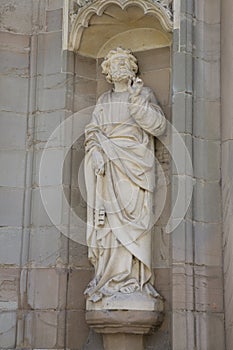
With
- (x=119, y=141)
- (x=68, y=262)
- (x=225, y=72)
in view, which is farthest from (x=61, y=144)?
(x=225, y=72)

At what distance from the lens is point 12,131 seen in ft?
24.5

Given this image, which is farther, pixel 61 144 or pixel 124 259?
pixel 61 144

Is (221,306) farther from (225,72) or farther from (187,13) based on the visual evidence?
(187,13)

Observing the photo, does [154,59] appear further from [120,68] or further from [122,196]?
[122,196]

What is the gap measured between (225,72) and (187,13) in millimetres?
593

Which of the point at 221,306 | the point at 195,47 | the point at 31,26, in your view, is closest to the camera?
the point at 221,306

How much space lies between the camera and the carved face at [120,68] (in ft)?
23.8

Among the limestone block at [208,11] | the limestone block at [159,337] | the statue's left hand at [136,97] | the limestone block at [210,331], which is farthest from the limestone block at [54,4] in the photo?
the limestone block at [210,331]

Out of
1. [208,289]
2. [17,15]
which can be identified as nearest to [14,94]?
[17,15]

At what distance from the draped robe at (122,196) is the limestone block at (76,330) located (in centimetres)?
28

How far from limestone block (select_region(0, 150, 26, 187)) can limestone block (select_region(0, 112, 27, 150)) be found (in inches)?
2.5

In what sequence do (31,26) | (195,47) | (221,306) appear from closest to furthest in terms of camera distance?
(221,306)
(195,47)
(31,26)

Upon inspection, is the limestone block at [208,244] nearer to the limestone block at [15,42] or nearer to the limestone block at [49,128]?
the limestone block at [49,128]

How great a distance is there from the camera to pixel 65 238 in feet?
23.4
